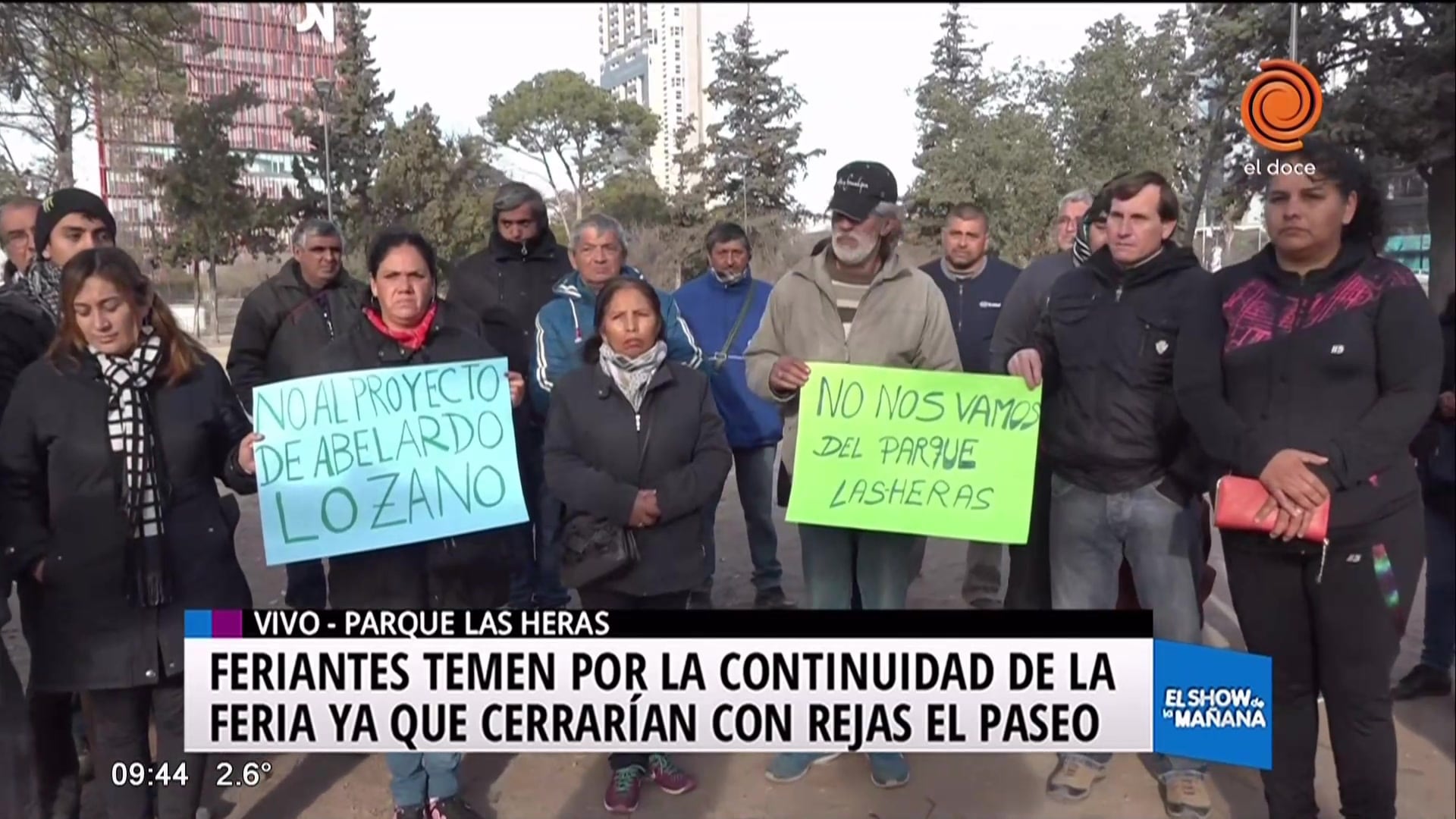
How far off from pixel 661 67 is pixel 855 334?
3.91ft

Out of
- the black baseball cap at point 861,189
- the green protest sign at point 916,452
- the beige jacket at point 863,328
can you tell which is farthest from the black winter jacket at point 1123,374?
the black baseball cap at point 861,189

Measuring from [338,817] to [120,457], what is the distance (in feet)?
4.59

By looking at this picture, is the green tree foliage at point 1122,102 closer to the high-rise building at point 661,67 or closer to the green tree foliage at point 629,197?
the high-rise building at point 661,67

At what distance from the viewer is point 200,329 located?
3.35m

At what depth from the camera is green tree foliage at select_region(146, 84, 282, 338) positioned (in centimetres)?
349

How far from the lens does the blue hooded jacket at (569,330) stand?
11.8 feet

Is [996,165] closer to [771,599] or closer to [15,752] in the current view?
[771,599]

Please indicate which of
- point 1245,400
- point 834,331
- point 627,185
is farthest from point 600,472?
point 1245,400

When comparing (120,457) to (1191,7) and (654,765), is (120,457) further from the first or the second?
(1191,7)

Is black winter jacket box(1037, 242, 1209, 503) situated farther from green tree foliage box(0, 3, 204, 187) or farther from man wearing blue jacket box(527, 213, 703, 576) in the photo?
green tree foliage box(0, 3, 204, 187)

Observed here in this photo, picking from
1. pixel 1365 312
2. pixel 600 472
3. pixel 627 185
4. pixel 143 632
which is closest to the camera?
pixel 1365 312

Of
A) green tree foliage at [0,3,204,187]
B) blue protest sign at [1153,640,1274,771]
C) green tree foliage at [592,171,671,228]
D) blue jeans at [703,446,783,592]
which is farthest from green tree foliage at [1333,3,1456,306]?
green tree foliage at [0,3,204,187]

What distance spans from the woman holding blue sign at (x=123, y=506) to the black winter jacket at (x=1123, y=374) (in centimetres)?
246

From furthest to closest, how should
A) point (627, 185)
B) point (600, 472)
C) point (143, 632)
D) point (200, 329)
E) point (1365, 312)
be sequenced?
point (627, 185) → point (200, 329) → point (600, 472) → point (143, 632) → point (1365, 312)
